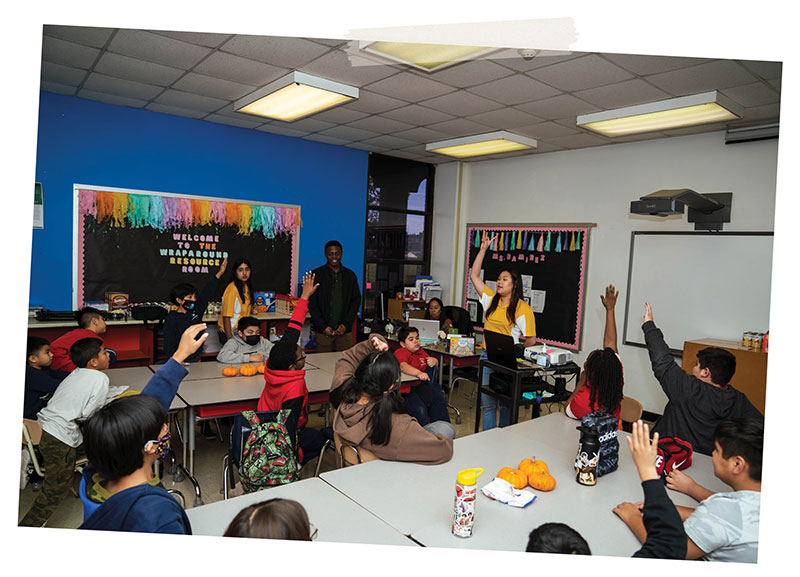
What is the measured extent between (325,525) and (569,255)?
475 cm

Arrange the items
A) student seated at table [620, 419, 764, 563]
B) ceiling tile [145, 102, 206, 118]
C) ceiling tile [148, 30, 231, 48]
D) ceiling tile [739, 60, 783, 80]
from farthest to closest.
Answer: ceiling tile [145, 102, 206, 118] < ceiling tile [148, 30, 231, 48] < ceiling tile [739, 60, 783, 80] < student seated at table [620, 419, 764, 563]

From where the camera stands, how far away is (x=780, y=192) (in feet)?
5.60

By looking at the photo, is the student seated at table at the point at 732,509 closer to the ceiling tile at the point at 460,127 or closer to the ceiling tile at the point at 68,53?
the ceiling tile at the point at 460,127

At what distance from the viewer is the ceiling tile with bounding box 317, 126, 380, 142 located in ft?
17.3

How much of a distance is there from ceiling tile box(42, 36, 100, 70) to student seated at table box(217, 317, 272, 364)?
6.93ft

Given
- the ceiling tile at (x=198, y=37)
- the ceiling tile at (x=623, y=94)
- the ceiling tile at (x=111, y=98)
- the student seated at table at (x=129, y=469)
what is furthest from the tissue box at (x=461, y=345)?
the ceiling tile at (x=111, y=98)

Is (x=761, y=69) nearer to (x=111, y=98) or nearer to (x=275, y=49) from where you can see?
(x=275, y=49)

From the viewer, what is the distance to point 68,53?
3467 mm

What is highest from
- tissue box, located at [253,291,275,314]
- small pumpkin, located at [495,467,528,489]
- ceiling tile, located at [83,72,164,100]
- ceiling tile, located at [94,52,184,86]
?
ceiling tile, located at [83,72,164,100]

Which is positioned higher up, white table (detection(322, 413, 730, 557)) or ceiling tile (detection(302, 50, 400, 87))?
ceiling tile (detection(302, 50, 400, 87))

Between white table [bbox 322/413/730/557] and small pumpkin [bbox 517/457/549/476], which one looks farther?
small pumpkin [bbox 517/457/549/476]

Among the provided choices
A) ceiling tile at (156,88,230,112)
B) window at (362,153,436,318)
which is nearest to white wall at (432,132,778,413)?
window at (362,153,436,318)

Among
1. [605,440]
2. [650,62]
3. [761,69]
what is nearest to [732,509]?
[605,440]

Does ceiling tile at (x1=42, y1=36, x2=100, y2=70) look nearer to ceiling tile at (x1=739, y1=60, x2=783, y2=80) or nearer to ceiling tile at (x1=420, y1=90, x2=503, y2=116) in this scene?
ceiling tile at (x1=420, y1=90, x2=503, y2=116)
